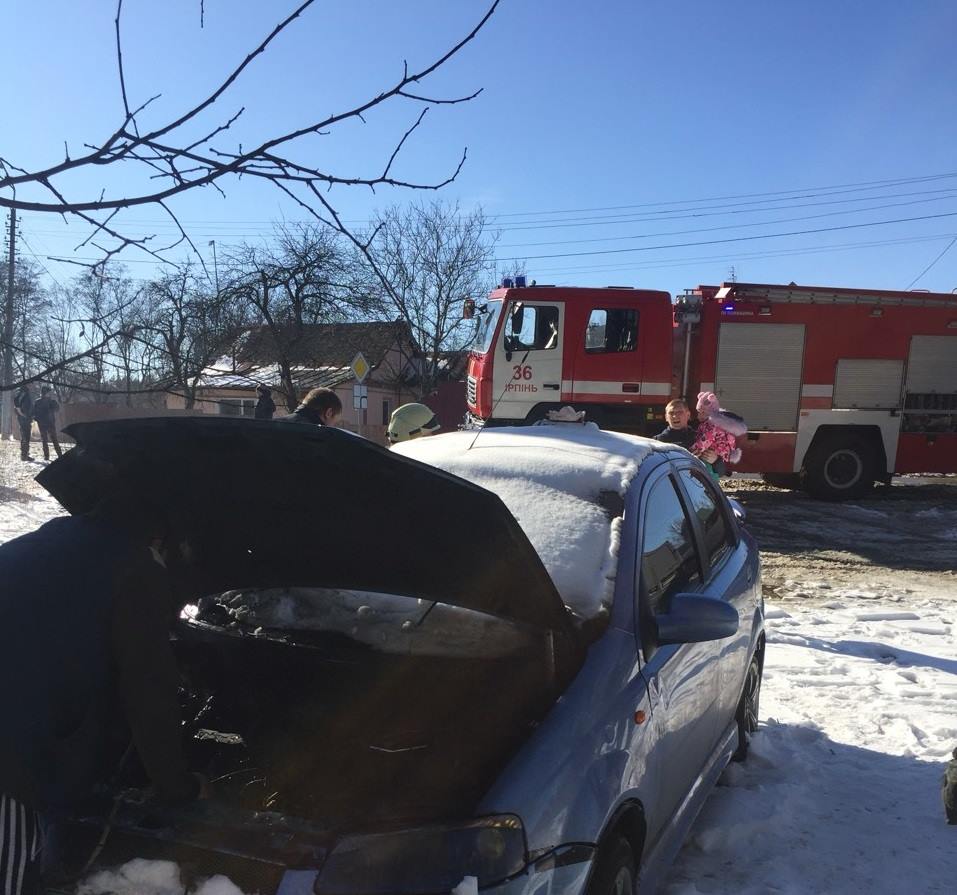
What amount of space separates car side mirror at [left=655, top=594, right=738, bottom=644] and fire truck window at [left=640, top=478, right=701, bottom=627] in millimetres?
72

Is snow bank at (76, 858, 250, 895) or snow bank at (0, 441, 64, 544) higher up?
snow bank at (76, 858, 250, 895)

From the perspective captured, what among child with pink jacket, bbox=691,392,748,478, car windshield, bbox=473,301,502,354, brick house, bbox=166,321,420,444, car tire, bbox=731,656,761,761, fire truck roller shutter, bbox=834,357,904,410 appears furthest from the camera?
brick house, bbox=166,321,420,444

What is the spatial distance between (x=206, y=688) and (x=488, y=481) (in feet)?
4.04

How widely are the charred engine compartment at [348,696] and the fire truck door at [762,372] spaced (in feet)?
35.0

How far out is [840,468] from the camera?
41.7 feet

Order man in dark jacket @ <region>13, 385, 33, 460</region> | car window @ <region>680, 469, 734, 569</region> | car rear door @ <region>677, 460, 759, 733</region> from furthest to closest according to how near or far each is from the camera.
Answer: man in dark jacket @ <region>13, 385, 33, 460</region> < car window @ <region>680, 469, 734, 569</region> < car rear door @ <region>677, 460, 759, 733</region>

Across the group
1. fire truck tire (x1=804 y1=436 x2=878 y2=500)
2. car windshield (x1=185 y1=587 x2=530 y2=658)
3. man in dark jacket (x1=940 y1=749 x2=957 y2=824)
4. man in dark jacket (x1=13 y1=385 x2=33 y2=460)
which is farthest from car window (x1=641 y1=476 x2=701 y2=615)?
man in dark jacket (x1=13 y1=385 x2=33 y2=460)

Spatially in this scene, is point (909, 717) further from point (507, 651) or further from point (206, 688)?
point (206, 688)

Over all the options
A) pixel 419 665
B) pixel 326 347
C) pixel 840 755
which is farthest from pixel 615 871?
pixel 326 347

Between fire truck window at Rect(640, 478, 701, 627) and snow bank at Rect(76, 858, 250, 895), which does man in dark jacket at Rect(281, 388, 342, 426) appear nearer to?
fire truck window at Rect(640, 478, 701, 627)

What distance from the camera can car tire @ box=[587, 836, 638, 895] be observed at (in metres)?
1.99

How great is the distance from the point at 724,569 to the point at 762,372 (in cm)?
969

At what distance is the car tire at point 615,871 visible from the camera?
199 centimetres

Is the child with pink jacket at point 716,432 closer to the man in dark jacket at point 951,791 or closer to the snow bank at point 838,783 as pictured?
the snow bank at point 838,783
